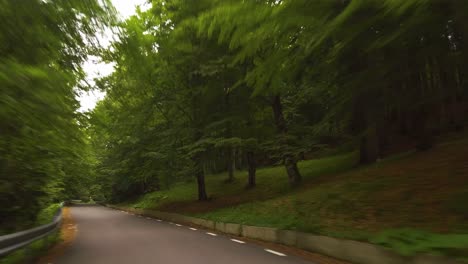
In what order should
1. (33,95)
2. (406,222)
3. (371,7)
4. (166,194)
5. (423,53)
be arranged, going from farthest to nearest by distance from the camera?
(166,194)
(406,222)
(423,53)
(371,7)
(33,95)

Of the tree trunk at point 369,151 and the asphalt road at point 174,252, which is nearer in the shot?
the asphalt road at point 174,252

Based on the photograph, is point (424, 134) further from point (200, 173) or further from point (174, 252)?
point (174, 252)

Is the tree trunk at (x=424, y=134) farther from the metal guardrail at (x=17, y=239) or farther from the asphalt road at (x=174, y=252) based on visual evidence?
the metal guardrail at (x=17, y=239)

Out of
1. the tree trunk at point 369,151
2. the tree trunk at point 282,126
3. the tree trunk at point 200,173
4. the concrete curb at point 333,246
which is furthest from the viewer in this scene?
the tree trunk at point 200,173

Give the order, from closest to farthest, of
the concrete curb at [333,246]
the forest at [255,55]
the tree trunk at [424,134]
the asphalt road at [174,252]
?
1. the forest at [255,55]
2. the concrete curb at [333,246]
3. the asphalt road at [174,252]
4. the tree trunk at [424,134]

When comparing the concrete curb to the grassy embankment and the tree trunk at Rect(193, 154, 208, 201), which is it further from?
the tree trunk at Rect(193, 154, 208, 201)

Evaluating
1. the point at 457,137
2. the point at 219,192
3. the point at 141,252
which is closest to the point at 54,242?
the point at 141,252

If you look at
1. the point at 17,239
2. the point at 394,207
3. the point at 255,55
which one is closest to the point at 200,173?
the point at 394,207

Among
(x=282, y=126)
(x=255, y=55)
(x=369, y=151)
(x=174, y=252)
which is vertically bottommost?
(x=174, y=252)

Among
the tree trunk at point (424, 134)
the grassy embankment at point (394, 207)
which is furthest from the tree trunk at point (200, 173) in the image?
the tree trunk at point (424, 134)

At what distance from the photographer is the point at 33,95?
15.8ft

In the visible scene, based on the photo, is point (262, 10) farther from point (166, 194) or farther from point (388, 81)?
point (166, 194)

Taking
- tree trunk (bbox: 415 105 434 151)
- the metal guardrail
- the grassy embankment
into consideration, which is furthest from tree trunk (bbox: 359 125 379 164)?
the metal guardrail

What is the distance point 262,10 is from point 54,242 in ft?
36.7
